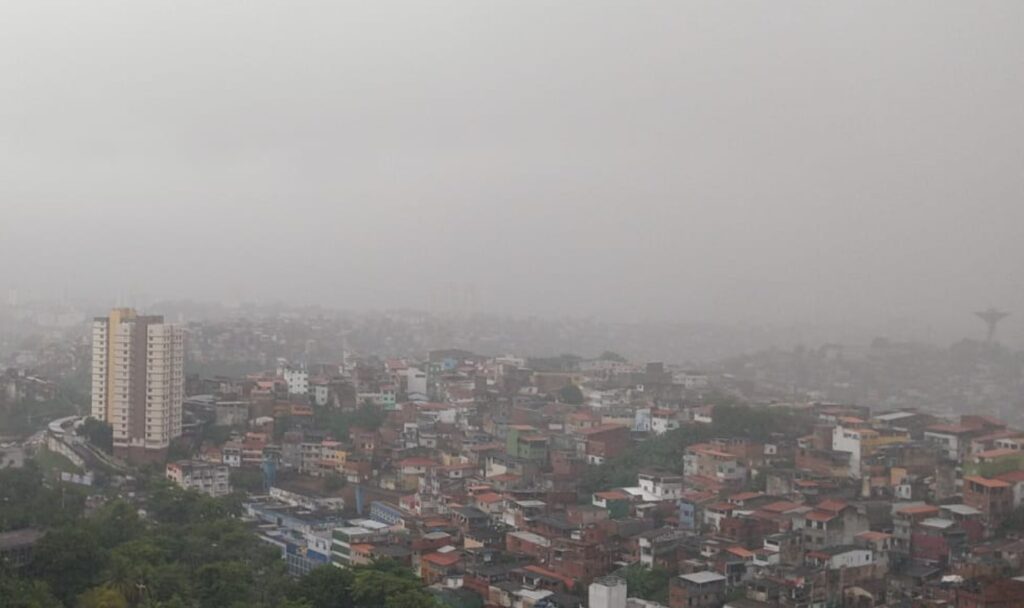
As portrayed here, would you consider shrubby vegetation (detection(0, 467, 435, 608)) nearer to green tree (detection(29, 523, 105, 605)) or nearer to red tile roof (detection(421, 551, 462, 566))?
green tree (detection(29, 523, 105, 605))

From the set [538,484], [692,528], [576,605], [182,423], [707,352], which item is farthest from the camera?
[707,352]

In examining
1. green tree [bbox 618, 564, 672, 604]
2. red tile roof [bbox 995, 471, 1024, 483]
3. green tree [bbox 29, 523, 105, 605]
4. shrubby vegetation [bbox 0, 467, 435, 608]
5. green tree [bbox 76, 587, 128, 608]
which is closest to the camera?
green tree [bbox 76, 587, 128, 608]

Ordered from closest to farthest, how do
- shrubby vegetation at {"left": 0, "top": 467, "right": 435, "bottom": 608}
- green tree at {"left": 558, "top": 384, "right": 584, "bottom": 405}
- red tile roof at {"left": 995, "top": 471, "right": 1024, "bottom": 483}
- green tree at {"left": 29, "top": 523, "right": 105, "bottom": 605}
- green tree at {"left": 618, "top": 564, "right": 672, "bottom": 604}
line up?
shrubby vegetation at {"left": 0, "top": 467, "right": 435, "bottom": 608} → green tree at {"left": 29, "top": 523, "right": 105, "bottom": 605} → green tree at {"left": 618, "top": 564, "right": 672, "bottom": 604} → red tile roof at {"left": 995, "top": 471, "right": 1024, "bottom": 483} → green tree at {"left": 558, "top": 384, "right": 584, "bottom": 405}

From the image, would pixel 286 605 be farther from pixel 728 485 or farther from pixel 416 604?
pixel 728 485

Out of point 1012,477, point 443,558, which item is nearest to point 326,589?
point 443,558

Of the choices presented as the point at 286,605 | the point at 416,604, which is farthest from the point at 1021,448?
the point at 286,605

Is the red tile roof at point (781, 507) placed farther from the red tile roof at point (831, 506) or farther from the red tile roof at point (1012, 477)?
the red tile roof at point (1012, 477)

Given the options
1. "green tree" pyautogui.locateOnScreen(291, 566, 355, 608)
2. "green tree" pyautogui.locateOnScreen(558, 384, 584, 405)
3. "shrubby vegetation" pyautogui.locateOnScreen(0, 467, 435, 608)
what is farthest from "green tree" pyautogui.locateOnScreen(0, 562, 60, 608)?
"green tree" pyautogui.locateOnScreen(558, 384, 584, 405)

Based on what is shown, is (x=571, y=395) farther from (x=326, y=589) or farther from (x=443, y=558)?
(x=326, y=589)

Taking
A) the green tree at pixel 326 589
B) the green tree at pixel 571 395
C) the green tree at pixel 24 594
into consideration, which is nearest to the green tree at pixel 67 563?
the green tree at pixel 24 594
